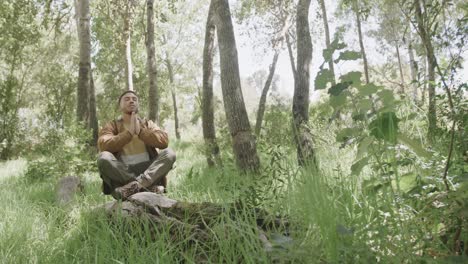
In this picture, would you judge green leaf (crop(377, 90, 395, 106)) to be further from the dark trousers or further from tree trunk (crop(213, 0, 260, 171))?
tree trunk (crop(213, 0, 260, 171))

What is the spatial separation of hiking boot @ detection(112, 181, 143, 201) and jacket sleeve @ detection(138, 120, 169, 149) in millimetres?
652

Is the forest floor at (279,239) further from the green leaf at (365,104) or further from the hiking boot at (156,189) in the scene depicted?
the green leaf at (365,104)

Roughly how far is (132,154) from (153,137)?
0.36 m

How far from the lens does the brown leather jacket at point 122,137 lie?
4934mm

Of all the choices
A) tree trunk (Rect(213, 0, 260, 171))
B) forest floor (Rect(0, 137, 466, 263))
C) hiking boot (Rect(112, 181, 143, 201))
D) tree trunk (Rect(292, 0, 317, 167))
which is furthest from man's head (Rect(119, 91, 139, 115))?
tree trunk (Rect(292, 0, 317, 167))

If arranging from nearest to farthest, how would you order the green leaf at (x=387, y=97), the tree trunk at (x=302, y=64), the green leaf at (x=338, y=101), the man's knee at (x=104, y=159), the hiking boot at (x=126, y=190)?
the green leaf at (x=387, y=97) → the green leaf at (x=338, y=101) → the hiking boot at (x=126, y=190) → the man's knee at (x=104, y=159) → the tree trunk at (x=302, y=64)

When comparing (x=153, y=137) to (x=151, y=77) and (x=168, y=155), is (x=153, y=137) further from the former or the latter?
(x=151, y=77)

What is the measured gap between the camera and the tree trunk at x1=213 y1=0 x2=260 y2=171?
606 cm

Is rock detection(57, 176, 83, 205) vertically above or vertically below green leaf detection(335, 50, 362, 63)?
below

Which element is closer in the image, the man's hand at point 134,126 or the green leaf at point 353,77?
the green leaf at point 353,77

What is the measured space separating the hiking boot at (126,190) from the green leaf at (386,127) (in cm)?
322

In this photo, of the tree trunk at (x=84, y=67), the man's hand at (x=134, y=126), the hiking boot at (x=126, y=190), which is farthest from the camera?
the tree trunk at (x=84, y=67)

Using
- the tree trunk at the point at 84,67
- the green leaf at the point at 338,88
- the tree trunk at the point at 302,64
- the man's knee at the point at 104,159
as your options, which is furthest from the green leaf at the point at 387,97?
the tree trunk at the point at 84,67

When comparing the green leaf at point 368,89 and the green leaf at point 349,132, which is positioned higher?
the green leaf at point 368,89
